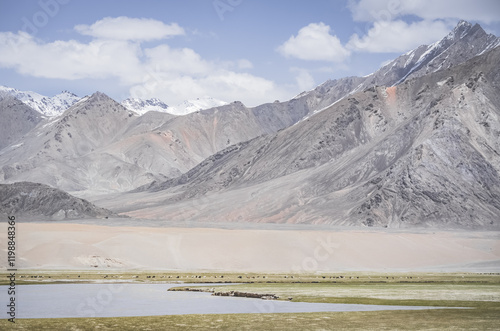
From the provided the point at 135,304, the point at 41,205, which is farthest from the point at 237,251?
the point at 41,205

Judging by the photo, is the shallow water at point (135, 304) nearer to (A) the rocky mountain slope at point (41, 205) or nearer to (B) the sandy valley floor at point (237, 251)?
(B) the sandy valley floor at point (237, 251)

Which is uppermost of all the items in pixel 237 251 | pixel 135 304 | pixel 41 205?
pixel 41 205

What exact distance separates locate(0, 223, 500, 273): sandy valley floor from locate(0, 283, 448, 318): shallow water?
4635 cm

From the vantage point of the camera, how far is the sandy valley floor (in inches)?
4345

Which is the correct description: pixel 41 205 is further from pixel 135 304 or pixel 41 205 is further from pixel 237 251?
pixel 135 304

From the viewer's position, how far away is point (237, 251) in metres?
119

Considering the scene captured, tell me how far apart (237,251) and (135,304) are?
6883cm

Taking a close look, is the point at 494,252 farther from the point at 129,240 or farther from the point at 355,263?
the point at 129,240

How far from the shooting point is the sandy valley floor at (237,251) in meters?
110

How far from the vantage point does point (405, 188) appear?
19262 cm

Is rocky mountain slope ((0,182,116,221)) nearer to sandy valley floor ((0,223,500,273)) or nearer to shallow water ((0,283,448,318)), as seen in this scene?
sandy valley floor ((0,223,500,273))

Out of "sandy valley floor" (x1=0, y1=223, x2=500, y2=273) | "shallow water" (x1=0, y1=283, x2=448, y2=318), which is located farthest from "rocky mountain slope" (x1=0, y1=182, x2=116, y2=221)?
"shallow water" (x1=0, y1=283, x2=448, y2=318)

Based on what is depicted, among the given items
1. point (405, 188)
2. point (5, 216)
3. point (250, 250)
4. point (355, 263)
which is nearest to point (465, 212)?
point (405, 188)

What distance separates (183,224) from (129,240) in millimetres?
52395
